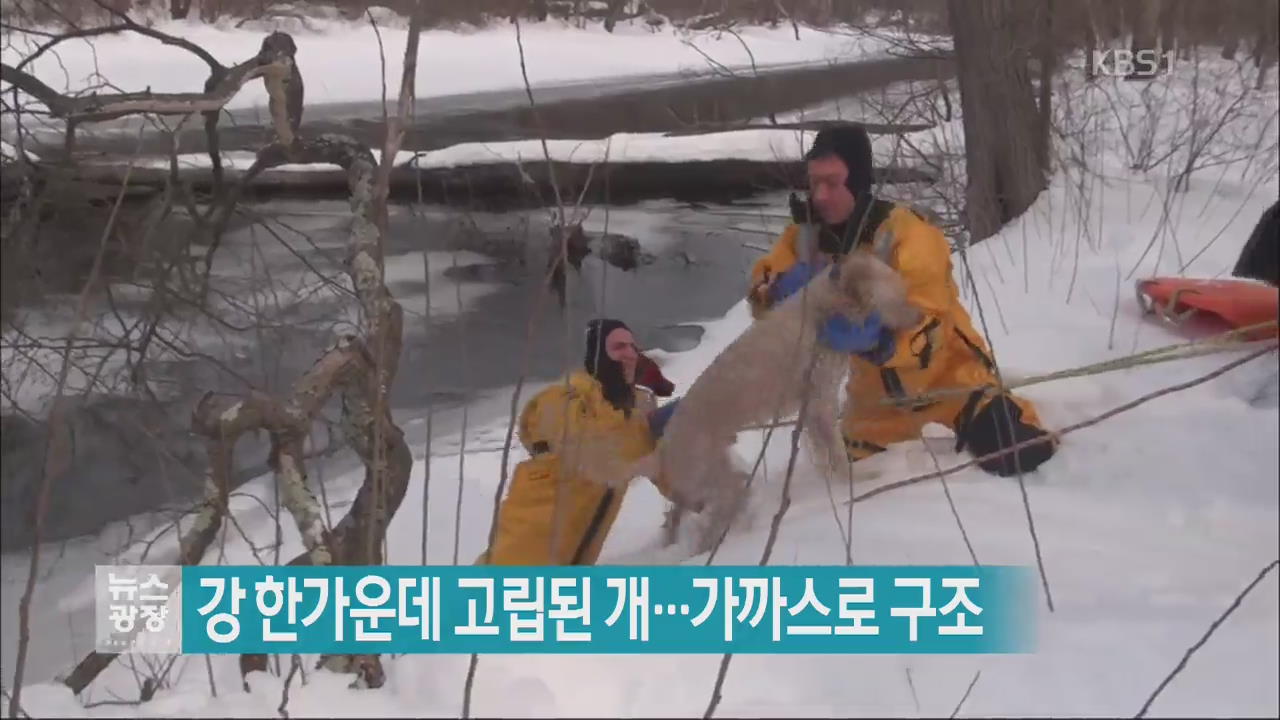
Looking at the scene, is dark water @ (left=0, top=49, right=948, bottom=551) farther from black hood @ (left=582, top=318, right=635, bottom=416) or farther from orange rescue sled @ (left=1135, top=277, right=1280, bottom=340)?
orange rescue sled @ (left=1135, top=277, right=1280, bottom=340)

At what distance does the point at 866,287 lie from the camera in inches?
84.7

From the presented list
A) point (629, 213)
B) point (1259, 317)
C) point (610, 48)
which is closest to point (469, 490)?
point (1259, 317)

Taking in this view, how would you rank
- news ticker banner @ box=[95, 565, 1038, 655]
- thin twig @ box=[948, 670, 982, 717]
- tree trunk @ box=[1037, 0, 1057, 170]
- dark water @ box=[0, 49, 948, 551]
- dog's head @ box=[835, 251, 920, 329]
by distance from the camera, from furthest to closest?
tree trunk @ box=[1037, 0, 1057, 170], dark water @ box=[0, 49, 948, 551], dog's head @ box=[835, 251, 920, 329], news ticker banner @ box=[95, 565, 1038, 655], thin twig @ box=[948, 670, 982, 717]

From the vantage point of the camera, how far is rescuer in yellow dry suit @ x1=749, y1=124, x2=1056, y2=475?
7.31 ft

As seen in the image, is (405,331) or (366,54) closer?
(366,54)

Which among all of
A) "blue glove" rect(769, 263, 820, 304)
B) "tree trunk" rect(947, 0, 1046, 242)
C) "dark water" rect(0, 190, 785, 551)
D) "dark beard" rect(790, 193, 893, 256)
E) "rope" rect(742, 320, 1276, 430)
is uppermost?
"tree trunk" rect(947, 0, 1046, 242)

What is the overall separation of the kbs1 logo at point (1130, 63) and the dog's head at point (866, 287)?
4.00 m

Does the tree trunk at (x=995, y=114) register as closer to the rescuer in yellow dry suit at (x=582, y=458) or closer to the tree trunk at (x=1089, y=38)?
Result: the tree trunk at (x=1089, y=38)

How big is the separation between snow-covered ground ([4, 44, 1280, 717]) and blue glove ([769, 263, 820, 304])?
1.57 ft

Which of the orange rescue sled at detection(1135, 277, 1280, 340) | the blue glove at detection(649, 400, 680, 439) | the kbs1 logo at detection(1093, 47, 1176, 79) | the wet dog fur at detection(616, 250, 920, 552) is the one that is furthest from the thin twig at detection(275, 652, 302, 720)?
the kbs1 logo at detection(1093, 47, 1176, 79)

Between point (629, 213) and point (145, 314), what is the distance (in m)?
7.04

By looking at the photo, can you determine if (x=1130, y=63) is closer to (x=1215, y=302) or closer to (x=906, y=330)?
(x=1215, y=302)

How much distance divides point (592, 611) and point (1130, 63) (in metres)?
5.29

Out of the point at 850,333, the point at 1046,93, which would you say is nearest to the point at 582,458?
the point at 850,333
